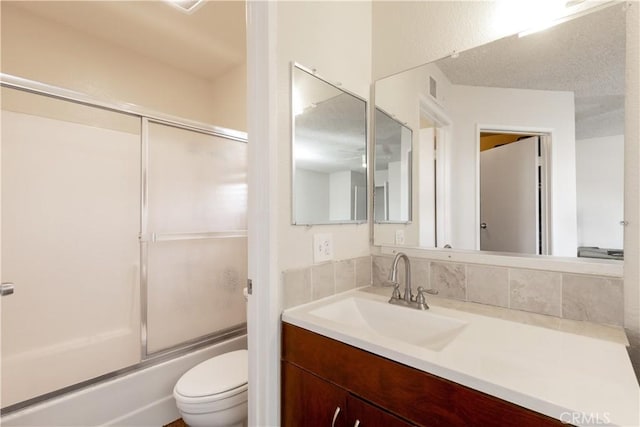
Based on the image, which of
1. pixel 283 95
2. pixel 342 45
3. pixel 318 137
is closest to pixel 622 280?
pixel 318 137

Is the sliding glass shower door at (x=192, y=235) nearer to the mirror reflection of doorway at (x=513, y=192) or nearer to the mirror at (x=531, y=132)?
the mirror at (x=531, y=132)

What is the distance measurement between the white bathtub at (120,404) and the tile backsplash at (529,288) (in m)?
1.65

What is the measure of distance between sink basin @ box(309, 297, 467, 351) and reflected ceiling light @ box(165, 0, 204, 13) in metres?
1.78

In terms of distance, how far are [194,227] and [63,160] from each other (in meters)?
0.84

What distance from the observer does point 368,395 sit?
772mm

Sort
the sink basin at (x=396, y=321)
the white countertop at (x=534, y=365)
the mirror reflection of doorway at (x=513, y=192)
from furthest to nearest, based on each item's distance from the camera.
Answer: the mirror reflection of doorway at (x=513, y=192), the sink basin at (x=396, y=321), the white countertop at (x=534, y=365)

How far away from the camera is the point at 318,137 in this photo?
3.96 feet

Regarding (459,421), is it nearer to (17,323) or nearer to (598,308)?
(598,308)

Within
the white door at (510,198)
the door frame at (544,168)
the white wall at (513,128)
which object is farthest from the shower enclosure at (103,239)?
the door frame at (544,168)

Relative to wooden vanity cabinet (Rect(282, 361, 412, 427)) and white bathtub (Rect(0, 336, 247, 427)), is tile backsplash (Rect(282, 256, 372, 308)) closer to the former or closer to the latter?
wooden vanity cabinet (Rect(282, 361, 412, 427))

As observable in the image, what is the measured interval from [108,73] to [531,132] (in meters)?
2.87

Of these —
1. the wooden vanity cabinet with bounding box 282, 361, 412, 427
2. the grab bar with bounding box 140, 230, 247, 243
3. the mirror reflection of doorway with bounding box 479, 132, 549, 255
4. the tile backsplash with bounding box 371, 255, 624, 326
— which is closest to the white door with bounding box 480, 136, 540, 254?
the mirror reflection of doorway with bounding box 479, 132, 549, 255

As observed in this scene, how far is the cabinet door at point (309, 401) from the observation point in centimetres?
84

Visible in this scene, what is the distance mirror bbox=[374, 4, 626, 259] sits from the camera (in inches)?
35.6
